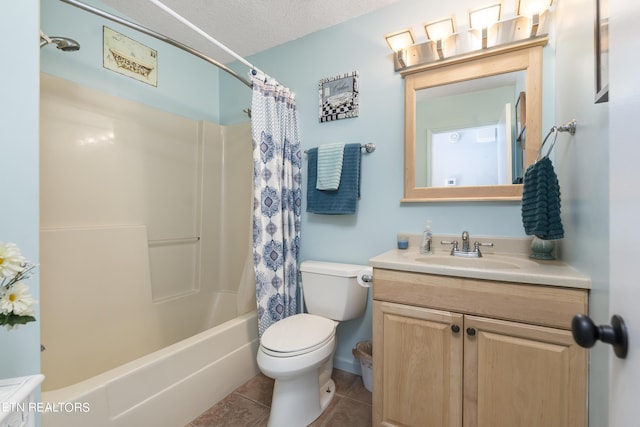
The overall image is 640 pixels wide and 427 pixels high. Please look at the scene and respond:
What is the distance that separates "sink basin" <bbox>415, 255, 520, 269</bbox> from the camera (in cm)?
118

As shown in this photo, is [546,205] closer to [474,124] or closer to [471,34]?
[474,124]

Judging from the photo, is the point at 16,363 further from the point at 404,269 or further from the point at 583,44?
the point at 583,44

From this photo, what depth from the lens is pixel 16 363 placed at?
822mm

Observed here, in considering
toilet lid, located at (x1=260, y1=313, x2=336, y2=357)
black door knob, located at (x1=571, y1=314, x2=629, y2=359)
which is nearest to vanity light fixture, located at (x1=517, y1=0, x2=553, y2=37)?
black door knob, located at (x1=571, y1=314, x2=629, y2=359)

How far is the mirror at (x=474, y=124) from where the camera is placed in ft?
4.53

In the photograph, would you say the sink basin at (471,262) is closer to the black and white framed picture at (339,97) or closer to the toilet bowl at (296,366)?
the toilet bowl at (296,366)

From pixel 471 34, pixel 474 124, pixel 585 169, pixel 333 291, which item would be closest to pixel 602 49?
pixel 585 169

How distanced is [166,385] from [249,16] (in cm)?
222

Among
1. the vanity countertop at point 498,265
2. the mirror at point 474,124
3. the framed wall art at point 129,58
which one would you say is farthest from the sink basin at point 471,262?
the framed wall art at point 129,58

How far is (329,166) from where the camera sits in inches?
69.4

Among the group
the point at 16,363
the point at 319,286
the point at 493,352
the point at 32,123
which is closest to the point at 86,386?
the point at 16,363

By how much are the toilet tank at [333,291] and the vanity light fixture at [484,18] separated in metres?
1.41

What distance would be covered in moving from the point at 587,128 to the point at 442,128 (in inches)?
28.2

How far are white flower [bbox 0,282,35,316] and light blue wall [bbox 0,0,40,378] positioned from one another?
1.00ft
